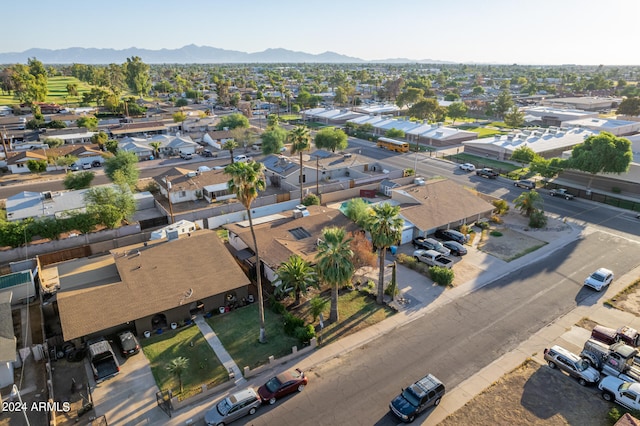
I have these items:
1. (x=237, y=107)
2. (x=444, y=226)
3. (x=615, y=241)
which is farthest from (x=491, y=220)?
(x=237, y=107)

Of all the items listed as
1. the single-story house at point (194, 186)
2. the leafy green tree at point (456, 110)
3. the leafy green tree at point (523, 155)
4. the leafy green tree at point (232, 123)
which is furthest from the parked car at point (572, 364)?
the leafy green tree at point (456, 110)

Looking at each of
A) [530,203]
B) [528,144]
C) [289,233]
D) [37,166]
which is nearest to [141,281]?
[289,233]

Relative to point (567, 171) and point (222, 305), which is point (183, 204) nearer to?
point (222, 305)

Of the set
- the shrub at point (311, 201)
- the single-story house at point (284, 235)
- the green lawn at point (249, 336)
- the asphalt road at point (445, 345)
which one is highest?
the single-story house at point (284, 235)

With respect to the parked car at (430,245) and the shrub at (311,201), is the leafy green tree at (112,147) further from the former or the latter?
the parked car at (430,245)

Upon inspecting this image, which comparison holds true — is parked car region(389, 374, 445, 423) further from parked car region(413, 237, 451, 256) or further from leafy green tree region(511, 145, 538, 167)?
leafy green tree region(511, 145, 538, 167)

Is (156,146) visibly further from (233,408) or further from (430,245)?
(233,408)
